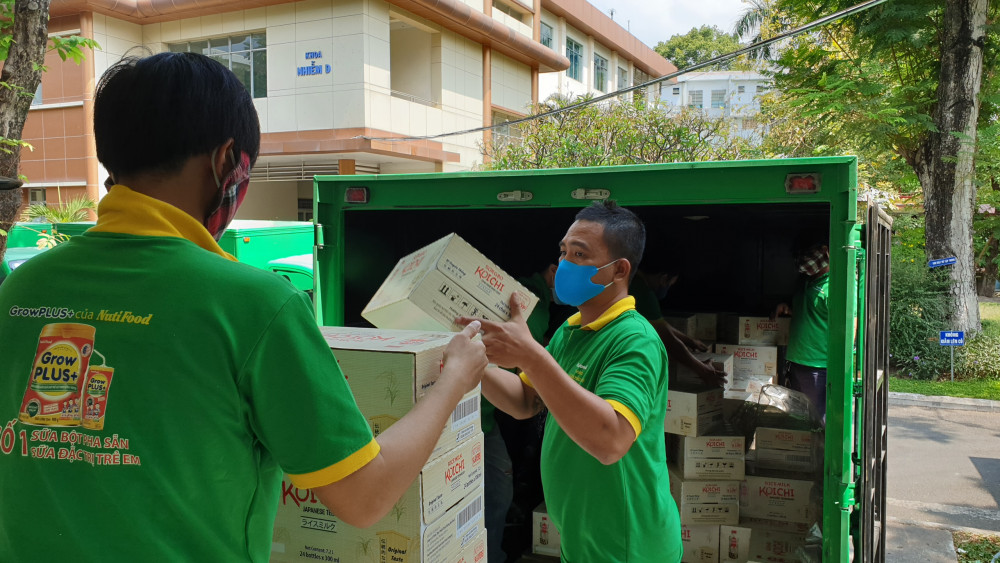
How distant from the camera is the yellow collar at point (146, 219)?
4.03ft

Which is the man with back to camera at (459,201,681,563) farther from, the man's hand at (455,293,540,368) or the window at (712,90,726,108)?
the window at (712,90,726,108)

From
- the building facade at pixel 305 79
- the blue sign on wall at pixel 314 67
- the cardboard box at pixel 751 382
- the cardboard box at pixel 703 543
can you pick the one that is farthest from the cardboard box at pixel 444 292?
the blue sign on wall at pixel 314 67

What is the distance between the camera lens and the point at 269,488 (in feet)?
4.15

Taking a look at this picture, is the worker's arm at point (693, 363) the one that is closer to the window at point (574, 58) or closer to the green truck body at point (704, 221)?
the green truck body at point (704, 221)

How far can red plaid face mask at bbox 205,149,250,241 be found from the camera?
1.32 meters

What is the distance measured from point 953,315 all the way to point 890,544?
8247mm

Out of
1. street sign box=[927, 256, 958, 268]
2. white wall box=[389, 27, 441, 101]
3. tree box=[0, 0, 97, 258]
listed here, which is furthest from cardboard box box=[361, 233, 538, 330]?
white wall box=[389, 27, 441, 101]

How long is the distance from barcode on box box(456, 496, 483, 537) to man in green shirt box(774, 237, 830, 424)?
4.40 metres

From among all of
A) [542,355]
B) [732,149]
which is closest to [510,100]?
[732,149]

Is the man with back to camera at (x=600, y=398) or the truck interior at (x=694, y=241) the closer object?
the man with back to camera at (x=600, y=398)

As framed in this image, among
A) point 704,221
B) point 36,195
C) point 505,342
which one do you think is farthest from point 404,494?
point 36,195

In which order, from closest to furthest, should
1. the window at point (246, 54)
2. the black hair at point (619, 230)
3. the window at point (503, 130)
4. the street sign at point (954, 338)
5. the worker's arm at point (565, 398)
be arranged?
the worker's arm at point (565, 398)
the black hair at point (619, 230)
the street sign at point (954, 338)
the window at point (246, 54)
the window at point (503, 130)

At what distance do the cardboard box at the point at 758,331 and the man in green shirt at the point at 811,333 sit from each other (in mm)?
64

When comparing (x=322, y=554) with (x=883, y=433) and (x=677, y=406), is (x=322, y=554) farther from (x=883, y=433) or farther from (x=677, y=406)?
(x=883, y=433)
